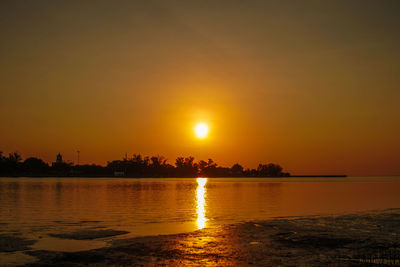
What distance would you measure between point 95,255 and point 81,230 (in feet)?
36.0

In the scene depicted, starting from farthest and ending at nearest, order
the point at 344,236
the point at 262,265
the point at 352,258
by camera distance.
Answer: the point at 344,236 < the point at 352,258 < the point at 262,265

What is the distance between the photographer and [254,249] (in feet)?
75.9

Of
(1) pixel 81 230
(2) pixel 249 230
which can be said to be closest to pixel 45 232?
(1) pixel 81 230

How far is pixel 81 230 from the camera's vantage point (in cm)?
3166

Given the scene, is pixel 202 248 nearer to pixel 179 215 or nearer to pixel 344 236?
pixel 344 236

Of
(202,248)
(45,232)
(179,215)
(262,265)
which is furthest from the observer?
(179,215)

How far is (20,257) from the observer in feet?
68.2

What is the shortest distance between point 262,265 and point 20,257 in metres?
13.0

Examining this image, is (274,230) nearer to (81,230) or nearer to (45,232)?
(81,230)

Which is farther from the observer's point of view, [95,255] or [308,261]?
[95,255]

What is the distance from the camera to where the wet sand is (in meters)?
19.8

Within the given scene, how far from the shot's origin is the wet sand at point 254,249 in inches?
780

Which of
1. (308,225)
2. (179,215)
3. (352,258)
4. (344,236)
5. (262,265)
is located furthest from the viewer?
(179,215)

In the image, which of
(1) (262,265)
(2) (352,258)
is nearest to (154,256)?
(1) (262,265)
